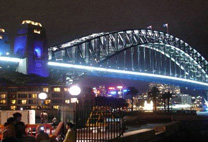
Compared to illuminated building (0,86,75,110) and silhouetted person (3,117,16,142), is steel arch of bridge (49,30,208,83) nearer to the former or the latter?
illuminated building (0,86,75,110)

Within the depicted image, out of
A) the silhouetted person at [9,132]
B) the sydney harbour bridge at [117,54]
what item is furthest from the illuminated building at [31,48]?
the silhouetted person at [9,132]

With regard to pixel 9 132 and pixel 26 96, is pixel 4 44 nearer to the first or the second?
pixel 26 96

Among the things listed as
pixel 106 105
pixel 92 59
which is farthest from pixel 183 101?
pixel 106 105

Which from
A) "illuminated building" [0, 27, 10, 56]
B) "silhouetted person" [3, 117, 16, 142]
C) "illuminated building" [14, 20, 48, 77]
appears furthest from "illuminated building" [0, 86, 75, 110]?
"silhouetted person" [3, 117, 16, 142]

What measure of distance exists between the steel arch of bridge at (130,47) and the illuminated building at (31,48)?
9750mm

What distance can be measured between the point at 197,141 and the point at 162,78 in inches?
2910

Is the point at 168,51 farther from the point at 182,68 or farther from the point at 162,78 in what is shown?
the point at 162,78

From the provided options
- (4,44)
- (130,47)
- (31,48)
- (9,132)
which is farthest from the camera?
(130,47)

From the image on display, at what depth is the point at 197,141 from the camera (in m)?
31.4

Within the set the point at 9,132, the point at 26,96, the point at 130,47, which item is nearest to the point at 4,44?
the point at 26,96

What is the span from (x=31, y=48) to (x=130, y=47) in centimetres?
4020

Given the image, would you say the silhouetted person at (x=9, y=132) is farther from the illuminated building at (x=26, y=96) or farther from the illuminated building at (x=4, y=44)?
the illuminated building at (x=4, y=44)

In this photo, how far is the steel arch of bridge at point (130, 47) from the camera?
325ft

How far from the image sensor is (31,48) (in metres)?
75.4
